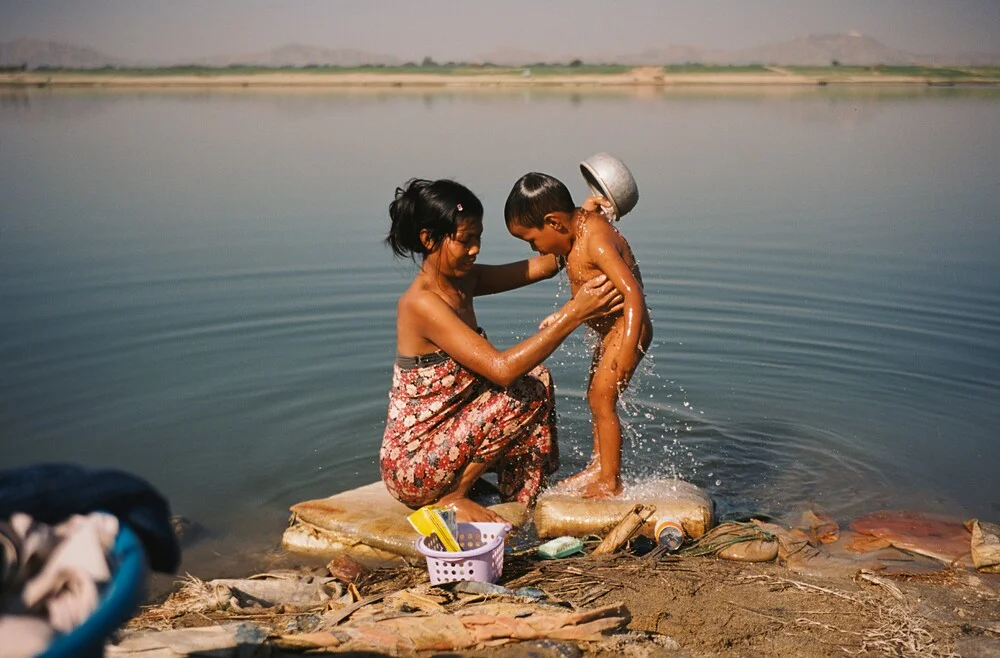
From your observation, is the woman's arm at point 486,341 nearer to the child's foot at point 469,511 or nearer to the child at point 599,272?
the child at point 599,272

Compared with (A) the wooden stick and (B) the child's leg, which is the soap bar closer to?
(A) the wooden stick

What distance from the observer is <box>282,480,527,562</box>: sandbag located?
5.48 metres

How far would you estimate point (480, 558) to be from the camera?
4.50 meters

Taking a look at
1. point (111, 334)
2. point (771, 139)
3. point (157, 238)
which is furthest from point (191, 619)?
point (771, 139)

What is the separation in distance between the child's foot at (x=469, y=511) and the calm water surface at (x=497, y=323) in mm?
1186

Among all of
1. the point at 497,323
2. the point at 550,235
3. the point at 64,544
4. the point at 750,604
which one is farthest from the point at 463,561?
the point at 497,323

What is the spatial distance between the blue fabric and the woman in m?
2.98

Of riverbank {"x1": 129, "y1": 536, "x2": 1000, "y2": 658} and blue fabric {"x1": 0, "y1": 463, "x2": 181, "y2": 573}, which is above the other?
blue fabric {"x1": 0, "y1": 463, "x2": 181, "y2": 573}

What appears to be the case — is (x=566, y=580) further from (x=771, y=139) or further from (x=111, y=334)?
(x=771, y=139)

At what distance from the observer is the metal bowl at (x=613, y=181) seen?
5.91 meters

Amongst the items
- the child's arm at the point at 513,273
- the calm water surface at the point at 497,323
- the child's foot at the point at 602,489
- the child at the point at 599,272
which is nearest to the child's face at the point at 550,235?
the child at the point at 599,272

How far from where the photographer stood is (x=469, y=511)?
213 inches

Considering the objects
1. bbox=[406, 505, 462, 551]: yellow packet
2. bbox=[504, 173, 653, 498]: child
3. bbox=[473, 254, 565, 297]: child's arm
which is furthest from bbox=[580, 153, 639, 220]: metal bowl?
bbox=[406, 505, 462, 551]: yellow packet

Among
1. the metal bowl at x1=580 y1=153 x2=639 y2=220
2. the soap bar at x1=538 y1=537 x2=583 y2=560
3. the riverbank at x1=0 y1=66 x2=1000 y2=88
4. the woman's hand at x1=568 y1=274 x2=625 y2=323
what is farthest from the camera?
the riverbank at x1=0 y1=66 x2=1000 y2=88
